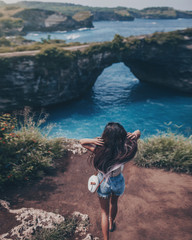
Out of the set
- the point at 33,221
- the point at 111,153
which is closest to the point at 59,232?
the point at 33,221

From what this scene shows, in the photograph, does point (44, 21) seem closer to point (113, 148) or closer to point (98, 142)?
point (98, 142)

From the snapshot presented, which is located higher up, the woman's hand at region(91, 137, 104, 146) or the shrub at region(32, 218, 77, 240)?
the woman's hand at region(91, 137, 104, 146)

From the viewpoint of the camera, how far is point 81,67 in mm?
21547

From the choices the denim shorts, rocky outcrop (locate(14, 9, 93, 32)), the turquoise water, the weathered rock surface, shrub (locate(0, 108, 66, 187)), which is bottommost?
the turquoise water

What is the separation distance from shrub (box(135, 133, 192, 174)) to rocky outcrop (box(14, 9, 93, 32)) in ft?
351

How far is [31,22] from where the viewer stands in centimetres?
9594

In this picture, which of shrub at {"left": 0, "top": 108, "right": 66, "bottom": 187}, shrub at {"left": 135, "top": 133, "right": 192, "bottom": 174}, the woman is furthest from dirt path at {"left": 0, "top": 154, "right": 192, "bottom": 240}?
the woman

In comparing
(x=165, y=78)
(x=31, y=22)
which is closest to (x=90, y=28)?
(x=31, y=22)

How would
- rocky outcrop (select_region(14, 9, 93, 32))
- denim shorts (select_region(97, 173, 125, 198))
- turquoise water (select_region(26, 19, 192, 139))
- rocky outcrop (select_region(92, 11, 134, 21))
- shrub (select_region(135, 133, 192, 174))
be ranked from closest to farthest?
denim shorts (select_region(97, 173, 125, 198)) → shrub (select_region(135, 133, 192, 174)) → turquoise water (select_region(26, 19, 192, 139)) → rocky outcrop (select_region(14, 9, 93, 32)) → rocky outcrop (select_region(92, 11, 134, 21))

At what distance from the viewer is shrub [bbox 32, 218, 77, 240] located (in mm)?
3785

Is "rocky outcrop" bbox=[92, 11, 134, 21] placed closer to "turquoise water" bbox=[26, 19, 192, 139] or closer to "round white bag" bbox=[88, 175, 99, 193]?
"turquoise water" bbox=[26, 19, 192, 139]

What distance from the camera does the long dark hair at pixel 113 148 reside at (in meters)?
2.93

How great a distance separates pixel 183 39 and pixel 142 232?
2628 centimetres

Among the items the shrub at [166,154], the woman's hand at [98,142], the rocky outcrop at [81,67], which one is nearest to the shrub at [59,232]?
the woman's hand at [98,142]
